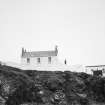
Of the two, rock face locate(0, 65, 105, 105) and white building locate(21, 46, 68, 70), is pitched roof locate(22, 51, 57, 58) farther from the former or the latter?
rock face locate(0, 65, 105, 105)

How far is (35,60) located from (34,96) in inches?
672

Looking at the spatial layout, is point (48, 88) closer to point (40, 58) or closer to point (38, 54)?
point (40, 58)

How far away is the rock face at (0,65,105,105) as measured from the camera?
29.2 metres

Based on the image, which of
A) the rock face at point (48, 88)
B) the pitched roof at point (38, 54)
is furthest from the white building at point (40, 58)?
the rock face at point (48, 88)

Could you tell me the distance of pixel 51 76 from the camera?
1532 inches

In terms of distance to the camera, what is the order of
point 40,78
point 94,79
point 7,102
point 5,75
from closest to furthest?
1. point 7,102
2. point 5,75
3. point 40,78
4. point 94,79

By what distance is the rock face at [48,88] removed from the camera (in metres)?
29.2

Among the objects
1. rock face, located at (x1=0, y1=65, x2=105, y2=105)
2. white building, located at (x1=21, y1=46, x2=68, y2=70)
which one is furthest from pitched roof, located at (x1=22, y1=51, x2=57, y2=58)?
rock face, located at (x1=0, y1=65, x2=105, y2=105)

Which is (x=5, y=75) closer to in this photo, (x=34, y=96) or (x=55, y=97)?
(x=34, y=96)

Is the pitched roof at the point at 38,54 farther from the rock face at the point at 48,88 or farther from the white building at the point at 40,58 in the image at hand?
the rock face at the point at 48,88

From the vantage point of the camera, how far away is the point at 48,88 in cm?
3559

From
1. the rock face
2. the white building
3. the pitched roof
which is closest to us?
the rock face

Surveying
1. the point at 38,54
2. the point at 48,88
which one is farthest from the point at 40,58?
the point at 48,88

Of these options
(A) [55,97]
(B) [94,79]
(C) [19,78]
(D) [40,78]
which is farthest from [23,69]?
(B) [94,79]
